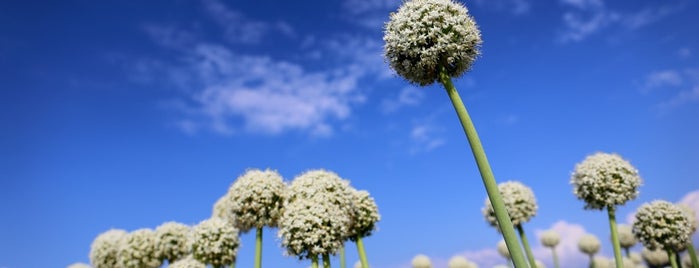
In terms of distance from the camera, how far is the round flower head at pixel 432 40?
5.34 m

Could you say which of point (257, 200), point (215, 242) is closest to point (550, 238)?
point (257, 200)

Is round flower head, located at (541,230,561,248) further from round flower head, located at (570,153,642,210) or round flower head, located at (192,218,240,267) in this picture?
round flower head, located at (192,218,240,267)

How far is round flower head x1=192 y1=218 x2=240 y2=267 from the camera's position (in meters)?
9.73

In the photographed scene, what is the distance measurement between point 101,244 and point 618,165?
12.8m

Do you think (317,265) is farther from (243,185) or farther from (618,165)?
(618,165)

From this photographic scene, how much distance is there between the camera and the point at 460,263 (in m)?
17.9

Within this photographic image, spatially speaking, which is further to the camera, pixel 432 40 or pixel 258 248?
pixel 258 248

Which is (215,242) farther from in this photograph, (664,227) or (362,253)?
(664,227)

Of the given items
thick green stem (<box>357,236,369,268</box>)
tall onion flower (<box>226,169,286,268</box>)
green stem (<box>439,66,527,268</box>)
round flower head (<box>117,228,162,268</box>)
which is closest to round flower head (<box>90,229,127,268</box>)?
round flower head (<box>117,228,162,268</box>)

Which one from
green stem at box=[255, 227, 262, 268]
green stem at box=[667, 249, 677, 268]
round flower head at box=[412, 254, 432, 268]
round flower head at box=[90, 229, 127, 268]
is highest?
round flower head at box=[90, 229, 127, 268]

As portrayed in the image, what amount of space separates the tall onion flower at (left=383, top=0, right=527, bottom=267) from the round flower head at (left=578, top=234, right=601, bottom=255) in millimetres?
15228

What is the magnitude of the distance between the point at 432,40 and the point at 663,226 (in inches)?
354

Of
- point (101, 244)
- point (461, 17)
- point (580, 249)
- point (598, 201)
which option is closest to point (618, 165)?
point (598, 201)

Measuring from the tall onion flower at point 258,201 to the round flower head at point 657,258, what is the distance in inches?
480
